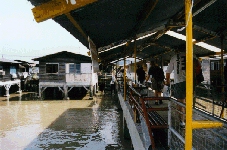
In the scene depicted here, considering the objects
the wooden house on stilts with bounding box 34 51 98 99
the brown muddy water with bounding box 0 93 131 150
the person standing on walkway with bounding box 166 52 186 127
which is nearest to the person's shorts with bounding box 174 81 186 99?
the person standing on walkway with bounding box 166 52 186 127

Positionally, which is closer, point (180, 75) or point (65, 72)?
point (180, 75)

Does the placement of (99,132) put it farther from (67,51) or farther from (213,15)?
(67,51)

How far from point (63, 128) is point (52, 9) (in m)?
11.3

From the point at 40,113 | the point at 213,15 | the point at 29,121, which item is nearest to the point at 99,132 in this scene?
the point at 29,121

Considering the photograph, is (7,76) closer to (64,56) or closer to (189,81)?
(64,56)

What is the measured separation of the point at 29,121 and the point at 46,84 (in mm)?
10041

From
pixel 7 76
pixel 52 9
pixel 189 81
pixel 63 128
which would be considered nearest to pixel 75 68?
pixel 7 76

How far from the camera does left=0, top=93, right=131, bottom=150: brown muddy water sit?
35.1 feet

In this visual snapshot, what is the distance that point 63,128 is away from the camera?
13453 mm

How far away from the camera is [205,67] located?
2298 cm

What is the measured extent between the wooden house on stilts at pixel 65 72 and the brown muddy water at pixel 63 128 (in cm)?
526

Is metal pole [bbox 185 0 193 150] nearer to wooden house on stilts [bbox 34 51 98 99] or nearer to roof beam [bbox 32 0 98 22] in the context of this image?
roof beam [bbox 32 0 98 22]

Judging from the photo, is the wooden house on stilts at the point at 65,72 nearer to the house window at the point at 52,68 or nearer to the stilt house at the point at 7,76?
the house window at the point at 52,68

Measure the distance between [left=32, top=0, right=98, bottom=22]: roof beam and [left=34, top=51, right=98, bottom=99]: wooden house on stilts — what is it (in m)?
21.5
